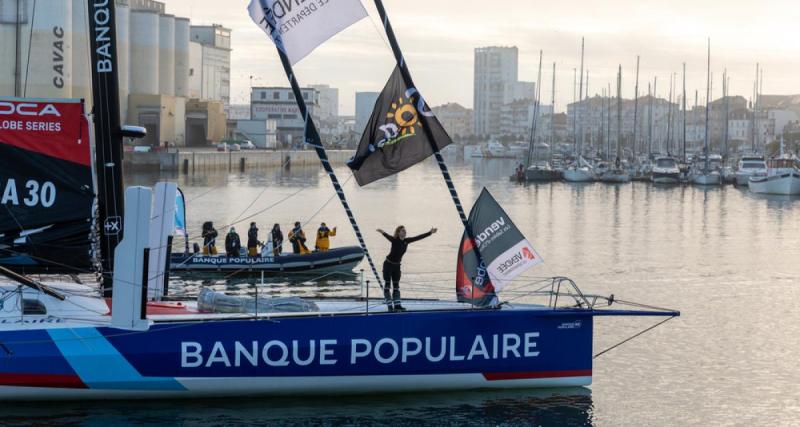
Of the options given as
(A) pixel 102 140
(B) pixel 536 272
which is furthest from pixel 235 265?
(A) pixel 102 140

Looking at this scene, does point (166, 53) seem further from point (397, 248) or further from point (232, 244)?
point (397, 248)

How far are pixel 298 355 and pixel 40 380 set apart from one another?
3602mm

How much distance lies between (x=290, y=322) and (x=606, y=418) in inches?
193

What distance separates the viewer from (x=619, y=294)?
1162 inches

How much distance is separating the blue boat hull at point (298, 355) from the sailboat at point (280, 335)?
0.05 ft

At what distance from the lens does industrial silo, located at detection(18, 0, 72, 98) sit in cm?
8450

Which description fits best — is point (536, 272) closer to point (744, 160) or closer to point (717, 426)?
point (717, 426)

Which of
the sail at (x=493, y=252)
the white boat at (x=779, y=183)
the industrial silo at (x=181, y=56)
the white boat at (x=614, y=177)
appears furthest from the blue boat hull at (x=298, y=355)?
the industrial silo at (x=181, y=56)

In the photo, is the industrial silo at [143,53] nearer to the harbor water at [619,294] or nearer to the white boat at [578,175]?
the harbor water at [619,294]

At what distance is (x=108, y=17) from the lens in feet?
53.4

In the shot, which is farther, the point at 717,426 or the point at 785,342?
the point at 785,342

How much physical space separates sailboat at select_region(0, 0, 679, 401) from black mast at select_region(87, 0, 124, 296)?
33 mm

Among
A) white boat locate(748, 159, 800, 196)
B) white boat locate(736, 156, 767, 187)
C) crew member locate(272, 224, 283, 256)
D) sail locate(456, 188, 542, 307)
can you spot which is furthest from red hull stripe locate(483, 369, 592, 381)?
white boat locate(736, 156, 767, 187)

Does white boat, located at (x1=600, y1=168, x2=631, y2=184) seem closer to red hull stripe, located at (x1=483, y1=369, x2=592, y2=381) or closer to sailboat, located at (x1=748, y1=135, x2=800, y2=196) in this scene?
sailboat, located at (x1=748, y1=135, x2=800, y2=196)
